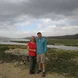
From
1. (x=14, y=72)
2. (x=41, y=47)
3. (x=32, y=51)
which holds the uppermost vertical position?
(x=41, y=47)

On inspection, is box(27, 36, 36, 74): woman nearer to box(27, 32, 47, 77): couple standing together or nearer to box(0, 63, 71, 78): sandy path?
box(27, 32, 47, 77): couple standing together

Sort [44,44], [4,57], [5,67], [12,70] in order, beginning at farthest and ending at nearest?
[4,57] < [5,67] < [12,70] < [44,44]

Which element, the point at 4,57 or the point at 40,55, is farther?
the point at 4,57

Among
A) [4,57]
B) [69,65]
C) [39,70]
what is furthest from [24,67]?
[4,57]

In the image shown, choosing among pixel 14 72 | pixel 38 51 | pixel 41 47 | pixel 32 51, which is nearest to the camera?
pixel 41 47

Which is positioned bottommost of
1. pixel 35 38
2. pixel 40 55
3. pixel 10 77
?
pixel 10 77

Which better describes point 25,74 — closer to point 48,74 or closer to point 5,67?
point 48,74

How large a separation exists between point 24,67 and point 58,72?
2225mm

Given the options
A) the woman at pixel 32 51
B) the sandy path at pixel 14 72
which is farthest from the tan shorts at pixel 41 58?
the sandy path at pixel 14 72

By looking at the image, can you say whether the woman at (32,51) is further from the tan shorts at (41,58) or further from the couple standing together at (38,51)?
the tan shorts at (41,58)

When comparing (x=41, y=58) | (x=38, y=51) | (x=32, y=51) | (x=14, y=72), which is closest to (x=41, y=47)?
(x=38, y=51)

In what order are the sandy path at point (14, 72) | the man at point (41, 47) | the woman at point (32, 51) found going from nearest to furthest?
the man at point (41, 47)
the sandy path at point (14, 72)
the woman at point (32, 51)

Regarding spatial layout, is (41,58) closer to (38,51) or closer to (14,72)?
(38,51)

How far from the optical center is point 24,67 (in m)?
11.8
